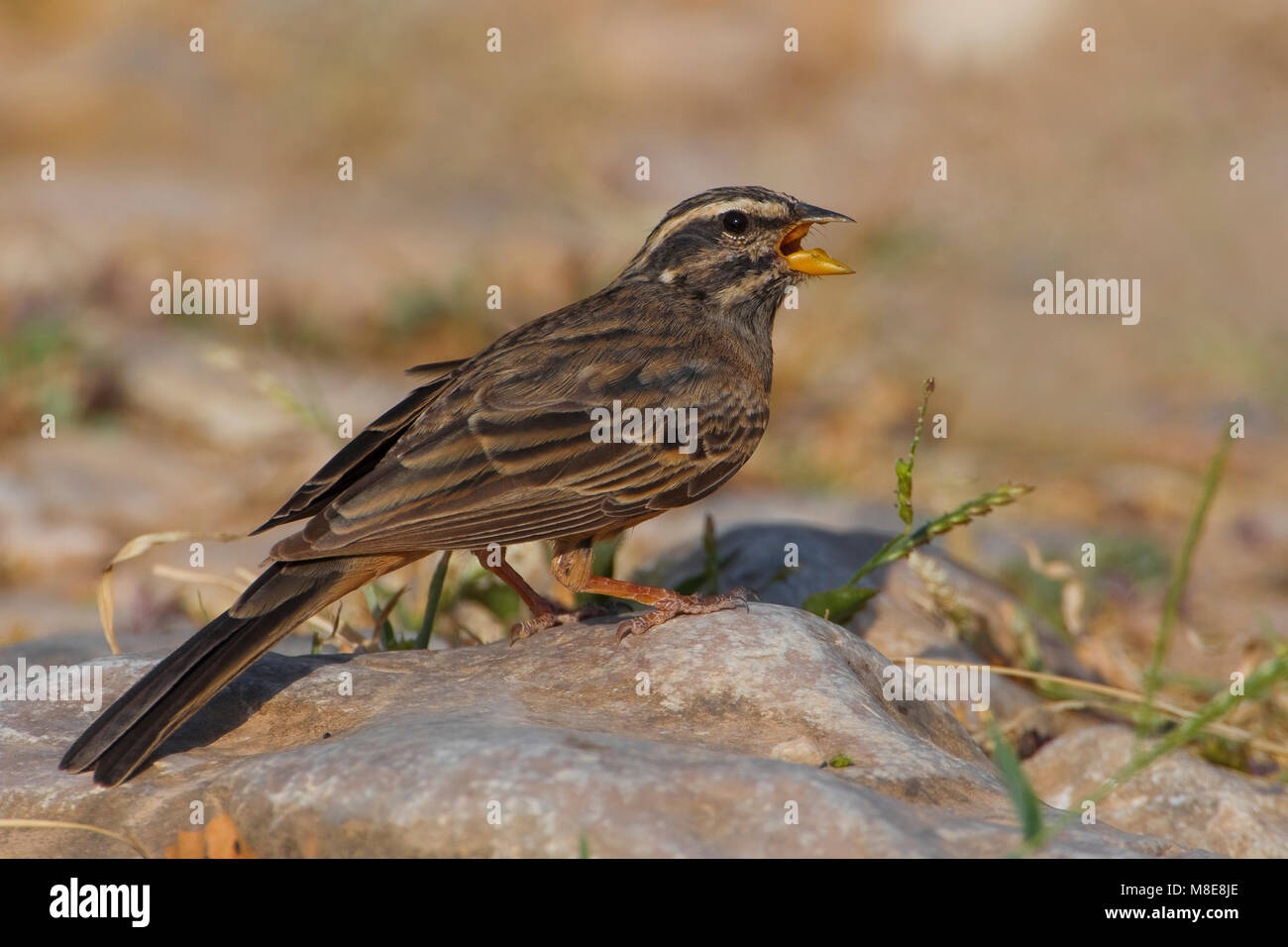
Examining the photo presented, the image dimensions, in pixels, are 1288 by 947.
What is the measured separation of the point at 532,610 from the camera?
545 centimetres

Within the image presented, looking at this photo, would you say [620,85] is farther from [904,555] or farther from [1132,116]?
[904,555]

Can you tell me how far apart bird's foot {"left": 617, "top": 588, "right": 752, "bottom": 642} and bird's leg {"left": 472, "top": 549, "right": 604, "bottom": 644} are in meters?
0.52

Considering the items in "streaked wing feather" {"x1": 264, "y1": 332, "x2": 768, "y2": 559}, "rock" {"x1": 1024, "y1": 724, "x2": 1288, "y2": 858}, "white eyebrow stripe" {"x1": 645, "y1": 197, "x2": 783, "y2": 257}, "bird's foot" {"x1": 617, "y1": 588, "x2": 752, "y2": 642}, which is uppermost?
"white eyebrow stripe" {"x1": 645, "y1": 197, "x2": 783, "y2": 257}

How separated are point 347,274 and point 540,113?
15.6 feet

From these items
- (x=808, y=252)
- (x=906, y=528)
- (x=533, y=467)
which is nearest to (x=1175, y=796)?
(x=906, y=528)

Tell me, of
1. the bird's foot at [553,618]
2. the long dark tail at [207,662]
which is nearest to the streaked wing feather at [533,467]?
the long dark tail at [207,662]

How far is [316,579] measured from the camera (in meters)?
4.61

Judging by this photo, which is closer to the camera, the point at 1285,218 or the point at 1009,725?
the point at 1009,725

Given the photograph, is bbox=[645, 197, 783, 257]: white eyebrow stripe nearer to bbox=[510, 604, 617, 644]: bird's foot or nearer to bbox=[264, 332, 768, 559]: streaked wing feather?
bbox=[264, 332, 768, 559]: streaked wing feather

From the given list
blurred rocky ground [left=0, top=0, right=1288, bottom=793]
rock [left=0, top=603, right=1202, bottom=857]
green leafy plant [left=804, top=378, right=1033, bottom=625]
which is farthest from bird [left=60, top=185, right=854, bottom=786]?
blurred rocky ground [left=0, top=0, right=1288, bottom=793]

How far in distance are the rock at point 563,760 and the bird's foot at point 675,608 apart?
7cm

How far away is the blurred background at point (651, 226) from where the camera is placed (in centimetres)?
884

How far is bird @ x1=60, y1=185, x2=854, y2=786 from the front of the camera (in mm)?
4336

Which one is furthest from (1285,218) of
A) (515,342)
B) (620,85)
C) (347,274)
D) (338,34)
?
(515,342)
